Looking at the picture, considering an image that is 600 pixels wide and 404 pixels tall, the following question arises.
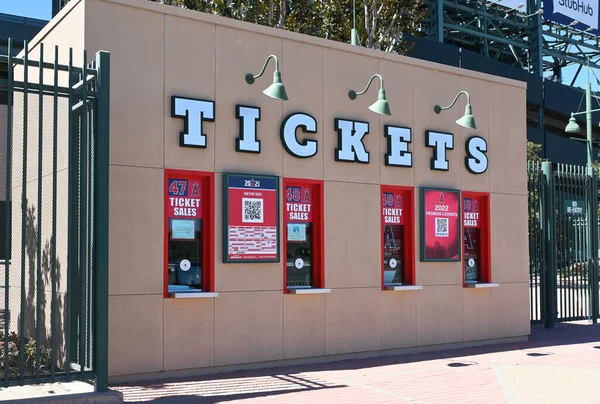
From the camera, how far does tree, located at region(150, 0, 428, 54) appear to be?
2091 cm

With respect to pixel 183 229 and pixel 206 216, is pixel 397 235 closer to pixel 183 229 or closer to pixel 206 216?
pixel 206 216

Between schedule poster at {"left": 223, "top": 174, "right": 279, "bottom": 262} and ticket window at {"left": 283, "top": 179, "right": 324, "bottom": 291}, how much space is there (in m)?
0.30

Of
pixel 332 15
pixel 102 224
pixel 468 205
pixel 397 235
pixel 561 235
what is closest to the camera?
pixel 102 224

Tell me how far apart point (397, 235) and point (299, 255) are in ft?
6.53

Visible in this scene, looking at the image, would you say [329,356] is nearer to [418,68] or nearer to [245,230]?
[245,230]

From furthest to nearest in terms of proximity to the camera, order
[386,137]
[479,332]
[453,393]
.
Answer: [479,332]
[386,137]
[453,393]

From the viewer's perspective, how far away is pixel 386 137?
1175 centimetres

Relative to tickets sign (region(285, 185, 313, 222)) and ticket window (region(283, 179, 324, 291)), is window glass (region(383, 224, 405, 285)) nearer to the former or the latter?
ticket window (region(283, 179, 324, 291))

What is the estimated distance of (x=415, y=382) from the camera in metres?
9.34

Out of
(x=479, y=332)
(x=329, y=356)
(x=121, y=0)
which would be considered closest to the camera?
(x=121, y=0)

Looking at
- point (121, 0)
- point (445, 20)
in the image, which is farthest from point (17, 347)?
point (445, 20)

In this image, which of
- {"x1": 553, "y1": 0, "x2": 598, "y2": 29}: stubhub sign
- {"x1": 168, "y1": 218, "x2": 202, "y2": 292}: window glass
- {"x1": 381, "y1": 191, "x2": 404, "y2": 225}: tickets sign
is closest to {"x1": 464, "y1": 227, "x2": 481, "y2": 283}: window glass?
{"x1": 381, "y1": 191, "x2": 404, "y2": 225}: tickets sign

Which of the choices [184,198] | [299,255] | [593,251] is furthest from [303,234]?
[593,251]

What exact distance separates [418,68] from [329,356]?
495cm
